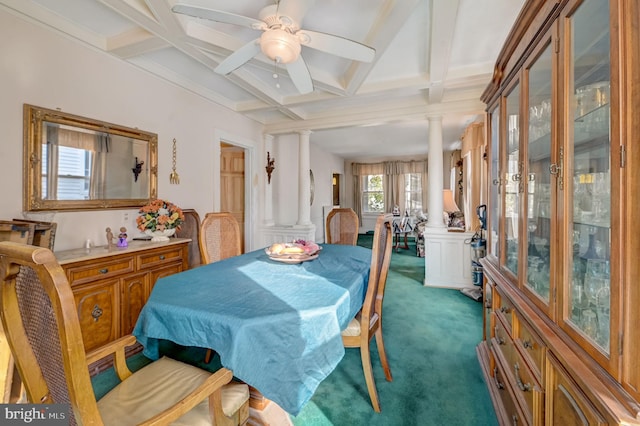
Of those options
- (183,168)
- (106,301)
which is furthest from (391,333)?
(183,168)

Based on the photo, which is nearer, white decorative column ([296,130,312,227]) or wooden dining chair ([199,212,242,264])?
wooden dining chair ([199,212,242,264])

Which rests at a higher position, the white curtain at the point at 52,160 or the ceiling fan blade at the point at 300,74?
the ceiling fan blade at the point at 300,74

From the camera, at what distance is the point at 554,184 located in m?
1.01

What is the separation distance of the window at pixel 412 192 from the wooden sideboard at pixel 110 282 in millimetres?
7838

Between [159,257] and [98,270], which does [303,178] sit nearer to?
[159,257]

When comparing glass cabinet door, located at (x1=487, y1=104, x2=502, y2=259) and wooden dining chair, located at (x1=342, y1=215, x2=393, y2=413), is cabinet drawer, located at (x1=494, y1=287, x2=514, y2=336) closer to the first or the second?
glass cabinet door, located at (x1=487, y1=104, x2=502, y2=259)

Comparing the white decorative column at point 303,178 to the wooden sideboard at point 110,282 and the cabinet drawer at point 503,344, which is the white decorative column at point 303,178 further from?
the cabinet drawer at point 503,344

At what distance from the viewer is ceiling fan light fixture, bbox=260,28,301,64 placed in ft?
5.68

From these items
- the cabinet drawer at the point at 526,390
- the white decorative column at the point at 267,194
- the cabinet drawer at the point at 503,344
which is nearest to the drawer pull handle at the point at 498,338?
the cabinet drawer at the point at 503,344

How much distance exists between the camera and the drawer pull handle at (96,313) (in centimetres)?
201

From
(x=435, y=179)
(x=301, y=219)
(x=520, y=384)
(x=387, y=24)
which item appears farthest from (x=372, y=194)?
(x=520, y=384)

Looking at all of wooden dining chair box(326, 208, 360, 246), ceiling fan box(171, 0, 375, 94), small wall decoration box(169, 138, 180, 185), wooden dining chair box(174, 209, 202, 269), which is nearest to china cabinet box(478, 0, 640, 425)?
ceiling fan box(171, 0, 375, 94)

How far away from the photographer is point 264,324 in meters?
1.13

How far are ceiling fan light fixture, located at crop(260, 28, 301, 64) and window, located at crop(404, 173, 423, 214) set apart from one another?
308 inches
